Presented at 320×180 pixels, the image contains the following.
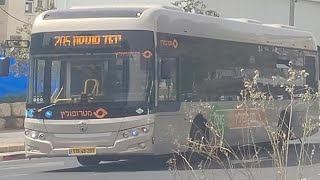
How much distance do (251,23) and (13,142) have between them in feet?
25.9

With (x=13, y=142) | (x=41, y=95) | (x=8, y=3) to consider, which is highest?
(x=8, y=3)

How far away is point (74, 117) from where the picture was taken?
14688 mm

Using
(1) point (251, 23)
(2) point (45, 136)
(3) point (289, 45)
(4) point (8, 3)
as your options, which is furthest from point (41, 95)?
(4) point (8, 3)

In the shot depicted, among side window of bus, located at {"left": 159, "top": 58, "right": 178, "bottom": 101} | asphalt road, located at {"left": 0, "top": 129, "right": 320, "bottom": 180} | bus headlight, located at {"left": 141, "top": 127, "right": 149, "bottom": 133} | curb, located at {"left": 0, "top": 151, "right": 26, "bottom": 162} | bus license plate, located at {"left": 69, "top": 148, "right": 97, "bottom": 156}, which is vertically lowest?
curb, located at {"left": 0, "top": 151, "right": 26, "bottom": 162}

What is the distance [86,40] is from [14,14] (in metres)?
42.1

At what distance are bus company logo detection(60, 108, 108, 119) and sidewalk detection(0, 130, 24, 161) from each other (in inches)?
211

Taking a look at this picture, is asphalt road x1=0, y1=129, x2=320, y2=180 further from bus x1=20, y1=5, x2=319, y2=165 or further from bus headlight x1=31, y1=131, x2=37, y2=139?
bus headlight x1=31, y1=131, x2=37, y2=139

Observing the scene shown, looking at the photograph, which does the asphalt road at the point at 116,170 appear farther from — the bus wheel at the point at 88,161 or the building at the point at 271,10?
the building at the point at 271,10

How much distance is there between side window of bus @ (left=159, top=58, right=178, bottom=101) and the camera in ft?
49.1

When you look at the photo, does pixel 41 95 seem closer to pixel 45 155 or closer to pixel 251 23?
pixel 45 155

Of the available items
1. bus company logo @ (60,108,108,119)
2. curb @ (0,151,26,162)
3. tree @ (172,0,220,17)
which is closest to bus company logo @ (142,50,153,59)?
bus company logo @ (60,108,108,119)

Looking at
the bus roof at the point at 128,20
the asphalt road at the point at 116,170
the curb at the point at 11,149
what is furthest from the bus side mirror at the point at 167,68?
the curb at the point at 11,149

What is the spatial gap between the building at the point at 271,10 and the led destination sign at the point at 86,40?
85.5ft

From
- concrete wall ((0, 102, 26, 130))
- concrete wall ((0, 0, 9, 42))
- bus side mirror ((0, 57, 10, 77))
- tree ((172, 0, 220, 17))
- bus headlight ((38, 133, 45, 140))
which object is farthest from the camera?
concrete wall ((0, 0, 9, 42))
